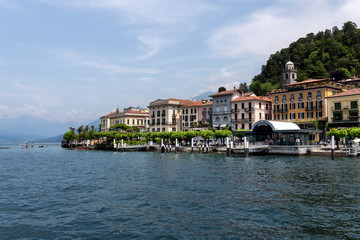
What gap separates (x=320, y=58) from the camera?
119m

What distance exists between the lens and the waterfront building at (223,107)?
91.4m

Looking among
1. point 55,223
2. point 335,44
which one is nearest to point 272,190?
point 55,223

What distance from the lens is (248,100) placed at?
281 ft

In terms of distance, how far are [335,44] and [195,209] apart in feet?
397

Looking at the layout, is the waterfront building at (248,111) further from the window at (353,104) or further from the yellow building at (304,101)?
the window at (353,104)

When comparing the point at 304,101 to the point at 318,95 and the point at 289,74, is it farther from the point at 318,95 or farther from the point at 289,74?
the point at 289,74

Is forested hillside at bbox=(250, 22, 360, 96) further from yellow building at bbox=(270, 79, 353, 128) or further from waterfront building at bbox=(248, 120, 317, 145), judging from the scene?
waterfront building at bbox=(248, 120, 317, 145)

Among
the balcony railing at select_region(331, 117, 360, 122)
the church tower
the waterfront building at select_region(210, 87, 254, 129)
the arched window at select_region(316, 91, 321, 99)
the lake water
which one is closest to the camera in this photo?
the lake water

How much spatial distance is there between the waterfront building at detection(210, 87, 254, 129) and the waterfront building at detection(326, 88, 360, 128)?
25033mm

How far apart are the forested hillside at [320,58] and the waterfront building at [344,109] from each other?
122 ft

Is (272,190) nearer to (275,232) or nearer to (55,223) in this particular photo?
(275,232)

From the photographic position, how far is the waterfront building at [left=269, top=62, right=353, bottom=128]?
2906 inches

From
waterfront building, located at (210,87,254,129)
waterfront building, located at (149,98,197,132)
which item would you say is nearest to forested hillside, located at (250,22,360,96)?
waterfront building, located at (210,87,254,129)

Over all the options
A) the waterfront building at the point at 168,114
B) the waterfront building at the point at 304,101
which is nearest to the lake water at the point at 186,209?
the waterfront building at the point at 304,101
